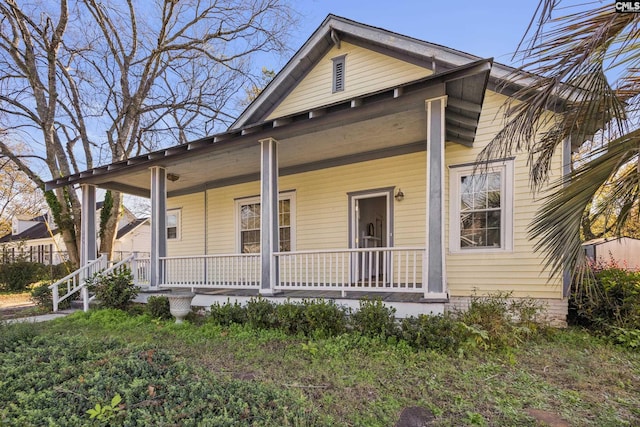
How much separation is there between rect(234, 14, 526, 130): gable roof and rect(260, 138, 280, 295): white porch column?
106 inches

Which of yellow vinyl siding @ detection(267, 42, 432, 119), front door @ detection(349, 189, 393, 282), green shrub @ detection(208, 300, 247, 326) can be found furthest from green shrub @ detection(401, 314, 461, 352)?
yellow vinyl siding @ detection(267, 42, 432, 119)

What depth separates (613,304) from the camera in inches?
206

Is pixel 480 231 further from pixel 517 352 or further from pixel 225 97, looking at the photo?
pixel 225 97

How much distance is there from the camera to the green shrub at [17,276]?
14.2 m

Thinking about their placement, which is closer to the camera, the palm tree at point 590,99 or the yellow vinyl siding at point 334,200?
the palm tree at point 590,99

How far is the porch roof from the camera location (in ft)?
14.9

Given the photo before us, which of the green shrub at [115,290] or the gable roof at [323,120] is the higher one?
the gable roof at [323,120]

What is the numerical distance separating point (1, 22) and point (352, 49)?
1329cm

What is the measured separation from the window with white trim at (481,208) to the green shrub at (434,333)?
2.42m

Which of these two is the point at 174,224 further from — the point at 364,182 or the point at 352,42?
the point at 352,42

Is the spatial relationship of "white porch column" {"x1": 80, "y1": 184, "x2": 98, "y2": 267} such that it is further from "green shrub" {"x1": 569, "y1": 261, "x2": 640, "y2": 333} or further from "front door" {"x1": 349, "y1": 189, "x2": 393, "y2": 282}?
"green shrub" {"x1": 569, "y1": 261, "x2": 640, "y2": 333}

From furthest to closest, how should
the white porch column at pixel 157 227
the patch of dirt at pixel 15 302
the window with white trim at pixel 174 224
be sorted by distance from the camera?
1. the window with white trim at pixel 174 224
2. the patch of dirt at pixel 15 302
3. the white porch column at pixel 157 227

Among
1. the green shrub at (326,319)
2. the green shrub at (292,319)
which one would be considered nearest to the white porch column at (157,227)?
the green shrub at (292,319)

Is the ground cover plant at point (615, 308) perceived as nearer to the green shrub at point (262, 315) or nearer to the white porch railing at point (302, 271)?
the white porch railing at point (302, 271)
